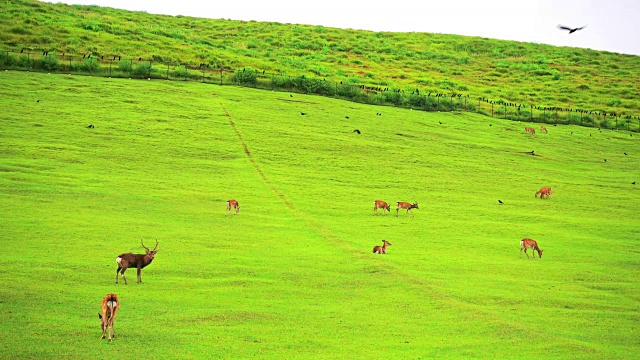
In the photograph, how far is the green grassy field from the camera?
73.2 ft

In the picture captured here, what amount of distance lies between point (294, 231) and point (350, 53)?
275 ft

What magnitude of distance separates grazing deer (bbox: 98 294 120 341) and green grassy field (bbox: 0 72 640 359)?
1.57ft

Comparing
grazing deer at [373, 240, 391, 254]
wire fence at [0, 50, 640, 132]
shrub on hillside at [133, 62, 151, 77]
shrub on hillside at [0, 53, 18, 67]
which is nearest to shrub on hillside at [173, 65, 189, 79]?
wire fence at [0, 50, 640, 132]

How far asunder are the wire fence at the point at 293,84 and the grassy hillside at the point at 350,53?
132 inches

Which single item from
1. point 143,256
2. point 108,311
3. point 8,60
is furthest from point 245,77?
point 108,311

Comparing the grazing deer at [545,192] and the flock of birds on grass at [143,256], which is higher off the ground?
the grazing deer at [545,192]

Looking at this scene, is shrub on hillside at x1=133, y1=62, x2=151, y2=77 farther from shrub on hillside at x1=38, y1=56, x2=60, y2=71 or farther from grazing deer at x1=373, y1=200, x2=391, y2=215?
grazing deer at x1=373, y1=200, x2=391, y2=215

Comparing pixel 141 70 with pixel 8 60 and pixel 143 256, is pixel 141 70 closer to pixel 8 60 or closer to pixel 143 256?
pixel 8 60

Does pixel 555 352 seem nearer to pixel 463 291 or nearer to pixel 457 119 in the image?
pixel 463 291

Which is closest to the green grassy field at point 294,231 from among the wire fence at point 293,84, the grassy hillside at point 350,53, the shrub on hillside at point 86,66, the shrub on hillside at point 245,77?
Answer: the wire fence at point 293,84

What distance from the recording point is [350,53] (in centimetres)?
11581

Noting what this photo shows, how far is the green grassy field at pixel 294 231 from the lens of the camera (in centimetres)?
2230

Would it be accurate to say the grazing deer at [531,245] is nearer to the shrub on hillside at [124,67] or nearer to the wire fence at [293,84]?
the wire fence at [293,84]

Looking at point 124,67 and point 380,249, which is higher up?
point 124,67
